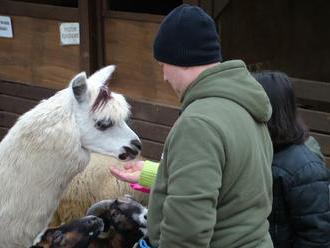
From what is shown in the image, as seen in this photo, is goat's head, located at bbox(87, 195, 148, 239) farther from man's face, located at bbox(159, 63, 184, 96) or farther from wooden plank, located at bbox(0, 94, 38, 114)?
wooden plank, located at bbox(0, 94, 38, 114)

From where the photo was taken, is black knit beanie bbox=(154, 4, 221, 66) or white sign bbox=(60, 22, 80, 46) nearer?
black knit beanie bbox=(154, 4, 221, 66)

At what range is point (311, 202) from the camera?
2.40 meters

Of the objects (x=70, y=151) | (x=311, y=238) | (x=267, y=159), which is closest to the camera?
(x=267, y=159)

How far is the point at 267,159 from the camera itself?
200 centimetres

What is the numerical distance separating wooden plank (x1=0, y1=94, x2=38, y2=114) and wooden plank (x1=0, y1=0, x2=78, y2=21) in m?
0.84

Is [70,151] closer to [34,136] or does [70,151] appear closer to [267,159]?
[34,136]

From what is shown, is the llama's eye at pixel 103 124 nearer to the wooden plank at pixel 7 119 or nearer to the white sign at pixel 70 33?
the white sign at pixel 70 33

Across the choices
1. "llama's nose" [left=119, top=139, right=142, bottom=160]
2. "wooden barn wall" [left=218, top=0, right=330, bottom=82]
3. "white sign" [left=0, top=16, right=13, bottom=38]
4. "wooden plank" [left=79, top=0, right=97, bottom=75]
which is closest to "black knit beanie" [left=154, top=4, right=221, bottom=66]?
"llama's nose" [left=119, top=139, right=142, bottom=160]

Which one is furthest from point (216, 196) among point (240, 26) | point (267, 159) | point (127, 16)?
point (240, 26)

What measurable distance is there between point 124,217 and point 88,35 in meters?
2.65

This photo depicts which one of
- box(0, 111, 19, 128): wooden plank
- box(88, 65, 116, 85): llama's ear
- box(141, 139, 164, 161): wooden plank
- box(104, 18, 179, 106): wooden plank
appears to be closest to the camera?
box(88, 65, 116, 85): llama's ear

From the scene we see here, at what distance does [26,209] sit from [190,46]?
1352 mm

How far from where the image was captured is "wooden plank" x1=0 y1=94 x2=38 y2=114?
5.98 meters

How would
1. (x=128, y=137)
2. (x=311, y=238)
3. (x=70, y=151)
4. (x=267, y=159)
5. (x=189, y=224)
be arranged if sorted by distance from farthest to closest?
1. (x=128, y=137)
2. (x=70, y=151)
3. (x=311, y=238)
4. (x=267, y=159)
5. (x=189, y=224)
